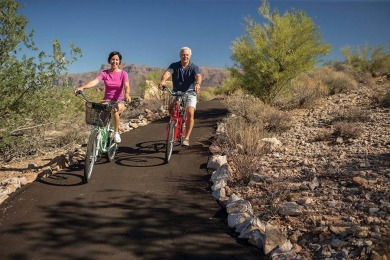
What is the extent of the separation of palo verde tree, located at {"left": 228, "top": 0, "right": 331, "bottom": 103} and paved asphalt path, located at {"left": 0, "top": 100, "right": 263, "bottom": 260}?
771 centimetres

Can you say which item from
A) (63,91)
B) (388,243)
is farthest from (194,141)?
(388,243)

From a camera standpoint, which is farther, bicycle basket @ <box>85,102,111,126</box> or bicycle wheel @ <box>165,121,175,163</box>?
bicycle wheel @ <box>165,121,175,163</box>

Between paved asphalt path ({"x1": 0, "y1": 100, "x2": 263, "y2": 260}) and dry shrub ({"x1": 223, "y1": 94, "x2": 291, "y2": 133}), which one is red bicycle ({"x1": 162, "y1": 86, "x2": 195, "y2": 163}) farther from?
dry shrub ({"x1": 223, "y1": 94, "x2": 291, "y2": 133})

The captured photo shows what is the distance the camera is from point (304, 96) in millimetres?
13250

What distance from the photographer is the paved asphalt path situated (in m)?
3.31

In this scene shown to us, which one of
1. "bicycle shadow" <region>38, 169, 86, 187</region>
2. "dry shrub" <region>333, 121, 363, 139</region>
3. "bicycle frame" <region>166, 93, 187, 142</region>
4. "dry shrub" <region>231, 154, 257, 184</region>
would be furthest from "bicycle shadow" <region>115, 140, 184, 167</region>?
"dry shrub" <region>333, 121, 363, 139</region>

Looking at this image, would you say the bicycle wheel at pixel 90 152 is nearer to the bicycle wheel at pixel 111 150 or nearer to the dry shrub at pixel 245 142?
the bicycle wheel at pixel 111 150

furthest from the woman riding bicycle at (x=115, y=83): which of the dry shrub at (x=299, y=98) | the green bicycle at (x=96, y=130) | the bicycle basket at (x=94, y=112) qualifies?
the dry shrub at (x=299, y=98)

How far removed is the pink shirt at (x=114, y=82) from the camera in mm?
6148

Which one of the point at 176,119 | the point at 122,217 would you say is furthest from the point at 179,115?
the point at 122,217

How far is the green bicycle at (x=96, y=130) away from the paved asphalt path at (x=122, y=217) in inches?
14.8

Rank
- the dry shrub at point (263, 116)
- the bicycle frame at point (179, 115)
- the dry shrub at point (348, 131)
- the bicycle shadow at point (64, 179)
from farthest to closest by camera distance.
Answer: the dry shrub at point (263, 116) < the dry shrub at point (348, 131) < the bicycle frame at point (179, 115) < the bicycle shadow at point (64, 179)

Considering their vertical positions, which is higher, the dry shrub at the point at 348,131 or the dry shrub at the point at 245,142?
the dry shrub at the point at 348,131

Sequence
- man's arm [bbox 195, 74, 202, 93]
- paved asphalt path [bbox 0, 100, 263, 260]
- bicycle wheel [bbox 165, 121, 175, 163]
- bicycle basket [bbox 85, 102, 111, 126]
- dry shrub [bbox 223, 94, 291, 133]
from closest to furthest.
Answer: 1. paved asphalt path [bbox 0, 100, 263, 260]
2. bicycle basket [bbox 85, 102, 111, 126]
3. bicycle wheel [bbox 165, 121, 175, 163]
4. man's arm [bbox 195, 74, 202, 93]
5. dry shrub [bbox 223, 94, 291, 133]
